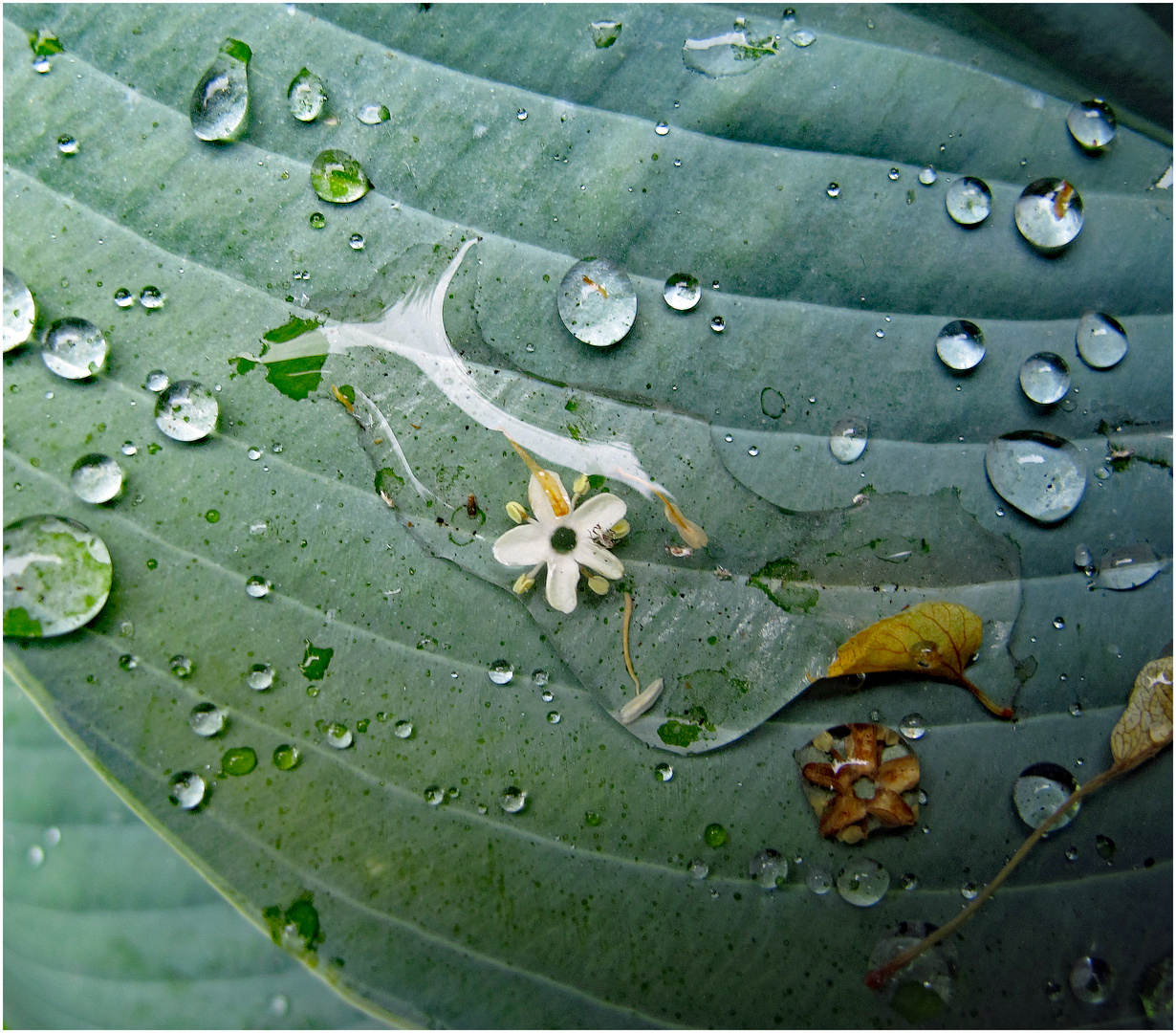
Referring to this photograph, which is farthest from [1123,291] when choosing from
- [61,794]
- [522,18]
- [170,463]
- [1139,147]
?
[61,794]

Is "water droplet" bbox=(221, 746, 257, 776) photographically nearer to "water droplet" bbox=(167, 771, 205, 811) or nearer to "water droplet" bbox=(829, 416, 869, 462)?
"water droplet" bbox=(167, 771, 205, 811)

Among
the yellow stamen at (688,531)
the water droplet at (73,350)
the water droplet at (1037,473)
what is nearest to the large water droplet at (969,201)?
the water droplet at (1037,473)

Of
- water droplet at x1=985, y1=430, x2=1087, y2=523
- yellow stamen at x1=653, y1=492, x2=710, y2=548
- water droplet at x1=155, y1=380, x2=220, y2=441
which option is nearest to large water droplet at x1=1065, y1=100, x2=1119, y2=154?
water droplet at x1=985, y1=430, x2=1087, y2=523

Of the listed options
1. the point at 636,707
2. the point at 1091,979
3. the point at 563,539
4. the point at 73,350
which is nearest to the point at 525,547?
the point at 563,539

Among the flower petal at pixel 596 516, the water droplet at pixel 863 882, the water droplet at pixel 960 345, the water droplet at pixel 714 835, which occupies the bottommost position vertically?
the water droplet at pixel 863 882

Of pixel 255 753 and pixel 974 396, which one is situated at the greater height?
pixel 974 396

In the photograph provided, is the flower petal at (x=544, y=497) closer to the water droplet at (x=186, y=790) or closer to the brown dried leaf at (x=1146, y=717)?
the water droplet at (x=186, y=790)

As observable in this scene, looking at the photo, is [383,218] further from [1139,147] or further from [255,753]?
[1139,147]

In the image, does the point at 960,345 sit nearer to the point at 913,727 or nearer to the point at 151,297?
the point at 913,727
